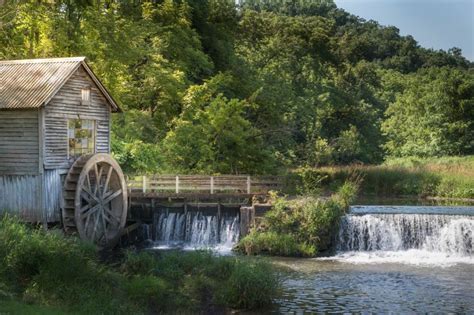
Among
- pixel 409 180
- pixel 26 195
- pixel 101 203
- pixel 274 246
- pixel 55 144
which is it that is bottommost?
pixel 274 246

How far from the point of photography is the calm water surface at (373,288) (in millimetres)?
14367

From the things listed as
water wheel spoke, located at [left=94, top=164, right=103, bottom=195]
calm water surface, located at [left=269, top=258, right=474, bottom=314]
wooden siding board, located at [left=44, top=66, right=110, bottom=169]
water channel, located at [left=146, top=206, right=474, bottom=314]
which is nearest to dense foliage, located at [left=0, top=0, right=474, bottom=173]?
wooden siding board, located at [left=44, top=66, right=110, bottom=169]

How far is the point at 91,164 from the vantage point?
71.4 feet

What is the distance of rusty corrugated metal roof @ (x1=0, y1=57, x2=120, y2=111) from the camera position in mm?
19844

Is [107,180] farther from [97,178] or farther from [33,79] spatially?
[33,79]

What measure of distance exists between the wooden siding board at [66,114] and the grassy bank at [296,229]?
6667 millimetres

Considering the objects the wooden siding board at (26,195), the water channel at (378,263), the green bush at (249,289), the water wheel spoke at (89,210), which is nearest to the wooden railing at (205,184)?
the water channel at (378,263)

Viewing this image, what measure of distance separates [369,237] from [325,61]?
103ft

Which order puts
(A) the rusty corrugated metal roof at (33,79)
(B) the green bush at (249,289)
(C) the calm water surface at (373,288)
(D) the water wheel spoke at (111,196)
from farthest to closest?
(D) the water wheel spoke at (111,196), (A) the rusty corrugated metal roof at (33,79), (C) the calm water surface at (373,288), (B) the green bush at (249,289)

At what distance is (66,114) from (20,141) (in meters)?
1.88

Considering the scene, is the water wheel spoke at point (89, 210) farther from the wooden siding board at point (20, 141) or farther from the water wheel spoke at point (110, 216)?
the wooden siding board at point (20, 141)

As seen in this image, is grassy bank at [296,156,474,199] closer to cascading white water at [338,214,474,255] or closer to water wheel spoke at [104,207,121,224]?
cascading white water at [338,214,474,255]

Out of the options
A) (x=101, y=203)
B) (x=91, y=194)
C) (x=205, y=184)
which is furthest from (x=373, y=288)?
(x=205, y=184)

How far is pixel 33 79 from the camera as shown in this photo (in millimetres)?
→ 20875
